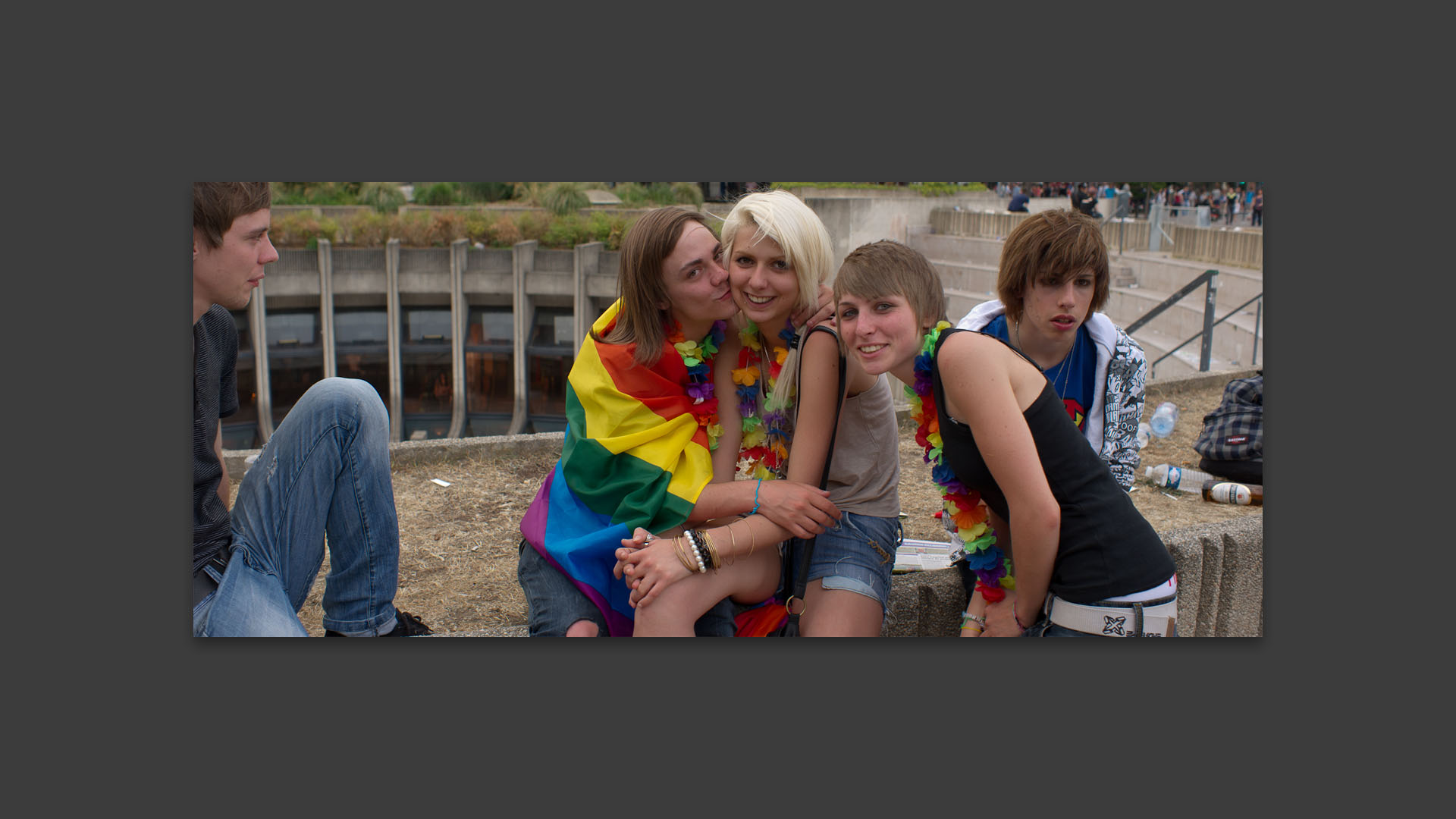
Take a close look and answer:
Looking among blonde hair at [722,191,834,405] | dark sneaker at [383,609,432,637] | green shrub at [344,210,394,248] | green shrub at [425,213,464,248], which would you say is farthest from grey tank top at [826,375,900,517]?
green shrub at [344,210,394,248]

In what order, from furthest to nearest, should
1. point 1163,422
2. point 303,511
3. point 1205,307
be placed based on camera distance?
point 1205,307, point 1163,422, point 303,511

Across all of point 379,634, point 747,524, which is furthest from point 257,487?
point 747,524

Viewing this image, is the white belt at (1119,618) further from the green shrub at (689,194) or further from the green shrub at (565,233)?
the green shrub at (565,233)

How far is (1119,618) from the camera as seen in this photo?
288 centimetres

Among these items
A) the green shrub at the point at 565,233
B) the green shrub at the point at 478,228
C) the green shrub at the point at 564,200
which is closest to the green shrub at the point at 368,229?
the green shrub at the point at 478,228

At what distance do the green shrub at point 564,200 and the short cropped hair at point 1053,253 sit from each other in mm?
3114

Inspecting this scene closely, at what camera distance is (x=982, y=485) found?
2.93m

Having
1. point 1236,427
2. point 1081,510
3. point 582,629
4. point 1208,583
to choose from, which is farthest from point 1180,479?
point 582,629

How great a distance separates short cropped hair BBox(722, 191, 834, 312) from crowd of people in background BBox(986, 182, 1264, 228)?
64 centimetres

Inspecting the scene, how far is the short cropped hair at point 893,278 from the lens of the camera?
281 cm

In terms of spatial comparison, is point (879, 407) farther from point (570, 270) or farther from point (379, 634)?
Answer: point (570, 270)

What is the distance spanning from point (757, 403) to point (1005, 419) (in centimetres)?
93

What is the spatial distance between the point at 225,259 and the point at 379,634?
4.05ft

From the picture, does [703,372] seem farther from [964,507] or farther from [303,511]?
[303,511]
